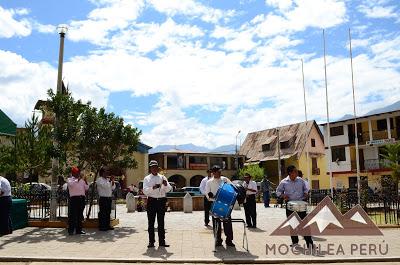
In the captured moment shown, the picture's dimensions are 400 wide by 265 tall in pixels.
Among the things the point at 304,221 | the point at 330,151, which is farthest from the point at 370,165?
the point at 304,221

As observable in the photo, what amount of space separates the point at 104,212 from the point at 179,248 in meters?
4.01

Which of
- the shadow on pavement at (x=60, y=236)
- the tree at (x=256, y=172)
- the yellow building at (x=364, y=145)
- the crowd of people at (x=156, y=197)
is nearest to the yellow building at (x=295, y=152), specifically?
the tree at (x=256, y=172)

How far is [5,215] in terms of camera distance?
11289 mm

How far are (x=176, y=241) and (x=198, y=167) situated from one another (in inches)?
1835

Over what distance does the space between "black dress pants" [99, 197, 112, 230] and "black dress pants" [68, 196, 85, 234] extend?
66 centimetres

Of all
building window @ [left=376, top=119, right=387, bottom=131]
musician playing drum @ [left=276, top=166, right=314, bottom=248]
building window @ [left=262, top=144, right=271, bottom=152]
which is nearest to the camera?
musician playing drum @ [left=276, top=166, right=314, bottom=248]

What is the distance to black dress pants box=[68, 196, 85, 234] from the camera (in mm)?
11938

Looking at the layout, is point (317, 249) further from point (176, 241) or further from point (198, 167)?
point (198, 167)

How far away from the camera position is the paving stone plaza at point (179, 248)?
8266 millimetres

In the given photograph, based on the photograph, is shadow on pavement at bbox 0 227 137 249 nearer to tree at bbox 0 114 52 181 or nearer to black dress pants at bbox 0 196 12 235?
black dress pants at bbox 0 196 12 235

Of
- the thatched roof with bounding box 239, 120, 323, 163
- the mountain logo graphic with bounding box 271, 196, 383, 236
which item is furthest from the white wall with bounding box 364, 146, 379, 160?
the mountain logo graphic with bounding box 271, 196, 383, 236

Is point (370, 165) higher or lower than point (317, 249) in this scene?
higher

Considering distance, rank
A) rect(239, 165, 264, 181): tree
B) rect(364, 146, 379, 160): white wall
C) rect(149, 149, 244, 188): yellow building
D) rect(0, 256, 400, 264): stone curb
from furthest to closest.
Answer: rect(149, 149, 244, 188): yellow building → rect(239, 165, 264, 181): tree → rect(364, 146, 379, 160): white wall → rect(0, 256, 400, 264): stone curb

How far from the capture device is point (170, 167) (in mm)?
56062
